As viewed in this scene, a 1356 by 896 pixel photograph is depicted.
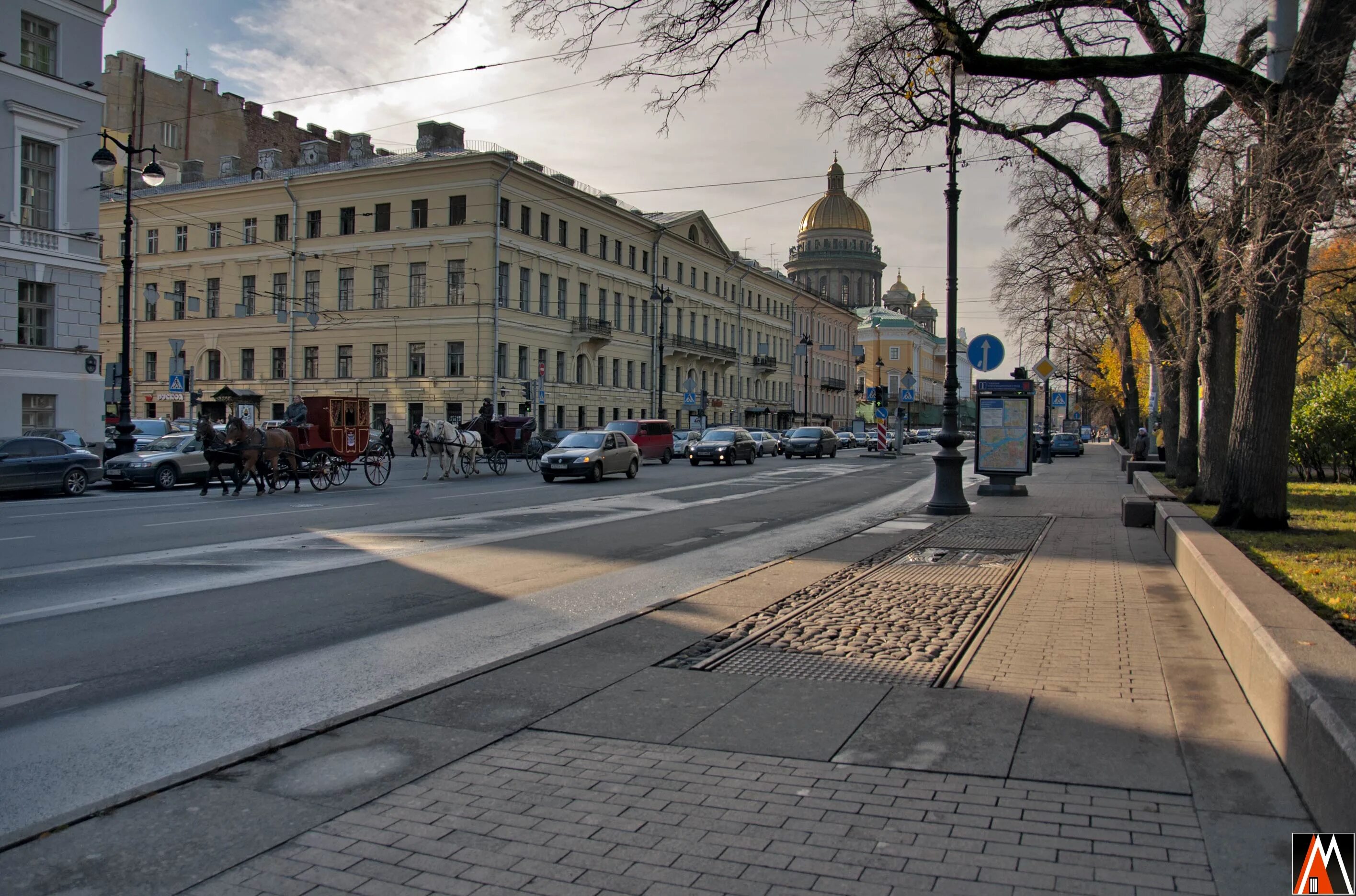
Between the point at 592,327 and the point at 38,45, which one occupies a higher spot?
the point at 38,45

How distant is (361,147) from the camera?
65875 mm

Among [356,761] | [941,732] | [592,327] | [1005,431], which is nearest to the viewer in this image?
[356,761]

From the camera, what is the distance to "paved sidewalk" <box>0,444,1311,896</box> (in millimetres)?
3725

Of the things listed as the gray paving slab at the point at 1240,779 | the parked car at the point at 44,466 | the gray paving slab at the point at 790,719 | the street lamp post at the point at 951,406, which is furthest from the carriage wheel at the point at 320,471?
the gray paving slab at the point at 1240,779

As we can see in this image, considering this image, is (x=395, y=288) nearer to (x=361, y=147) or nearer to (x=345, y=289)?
(x=345, y=289)

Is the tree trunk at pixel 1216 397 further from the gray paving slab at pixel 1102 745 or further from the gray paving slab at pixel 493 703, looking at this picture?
the gray paving slab at pixel 493 703

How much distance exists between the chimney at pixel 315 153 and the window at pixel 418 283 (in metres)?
13.5

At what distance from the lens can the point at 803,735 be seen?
5.34 meters

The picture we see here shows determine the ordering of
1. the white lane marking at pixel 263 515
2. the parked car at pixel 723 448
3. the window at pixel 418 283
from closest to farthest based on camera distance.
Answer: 1. the white lane marking at pixel 263 515
2. the parked car at pixel 723 448
3. the window at pixel 418 283

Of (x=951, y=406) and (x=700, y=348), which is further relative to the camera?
(x=700, y=348)

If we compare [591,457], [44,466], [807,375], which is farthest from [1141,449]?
[807,375]

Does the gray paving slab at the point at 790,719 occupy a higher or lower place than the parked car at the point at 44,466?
lower

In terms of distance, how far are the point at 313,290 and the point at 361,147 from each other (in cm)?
1233

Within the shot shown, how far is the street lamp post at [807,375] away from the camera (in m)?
67.2
